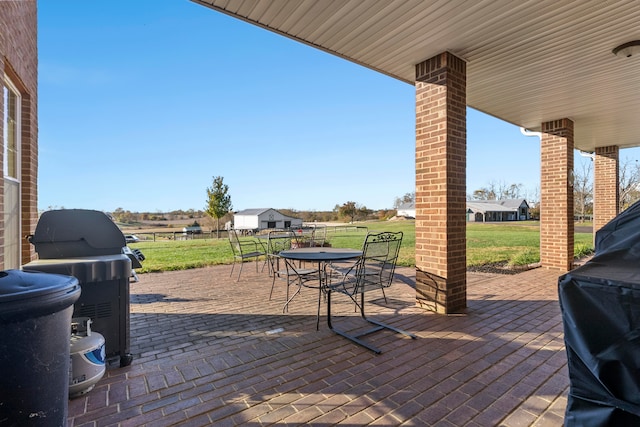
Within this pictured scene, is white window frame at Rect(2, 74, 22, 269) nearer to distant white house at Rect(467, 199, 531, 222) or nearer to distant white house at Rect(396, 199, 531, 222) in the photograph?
distant white house at Rect(396, 199, 531, 222)

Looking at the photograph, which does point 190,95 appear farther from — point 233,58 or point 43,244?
point 43,244

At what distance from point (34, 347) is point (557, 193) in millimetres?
7876

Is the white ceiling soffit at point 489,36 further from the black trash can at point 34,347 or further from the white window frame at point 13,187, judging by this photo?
the black trash can at point 34,347

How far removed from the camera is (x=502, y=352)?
8.95ft

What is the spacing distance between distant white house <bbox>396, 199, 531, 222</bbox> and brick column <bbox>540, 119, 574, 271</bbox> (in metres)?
38.1

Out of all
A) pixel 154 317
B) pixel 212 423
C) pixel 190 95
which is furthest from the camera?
pixel 190 95

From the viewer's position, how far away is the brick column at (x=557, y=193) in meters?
6.22

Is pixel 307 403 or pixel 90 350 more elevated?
pixel 90 350

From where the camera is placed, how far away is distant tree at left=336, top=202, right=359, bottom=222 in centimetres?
3731

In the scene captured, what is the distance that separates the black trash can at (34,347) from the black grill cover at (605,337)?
6.70 ft

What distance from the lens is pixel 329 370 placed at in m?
2.41

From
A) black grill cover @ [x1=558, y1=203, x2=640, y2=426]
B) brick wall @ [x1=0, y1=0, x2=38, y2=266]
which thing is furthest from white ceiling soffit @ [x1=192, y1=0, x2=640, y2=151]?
black grill cover @ [x1=558, y1=203, x2=640, y2=426]

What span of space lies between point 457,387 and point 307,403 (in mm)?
1052

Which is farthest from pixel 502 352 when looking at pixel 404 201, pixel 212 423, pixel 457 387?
pixel 404 201
